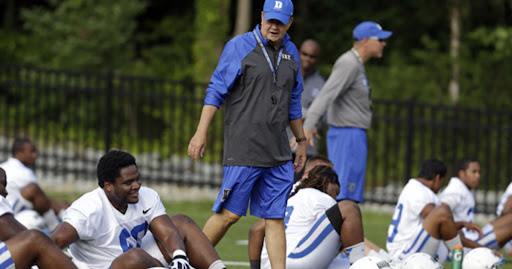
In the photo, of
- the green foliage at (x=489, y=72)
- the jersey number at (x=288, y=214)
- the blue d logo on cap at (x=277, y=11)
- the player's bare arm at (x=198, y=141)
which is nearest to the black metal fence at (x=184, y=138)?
the green foliage at (x=489, y=72)

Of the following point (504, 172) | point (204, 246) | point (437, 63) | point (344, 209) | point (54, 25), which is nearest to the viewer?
point (204, 246)

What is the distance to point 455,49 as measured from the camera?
19172 millimetres

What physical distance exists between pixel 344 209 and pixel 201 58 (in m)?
11.7

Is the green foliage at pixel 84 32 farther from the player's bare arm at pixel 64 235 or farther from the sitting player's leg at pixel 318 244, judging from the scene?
the player's bare arm at pixel 64 235

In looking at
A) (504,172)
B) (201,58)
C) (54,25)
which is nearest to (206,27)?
(201,58)

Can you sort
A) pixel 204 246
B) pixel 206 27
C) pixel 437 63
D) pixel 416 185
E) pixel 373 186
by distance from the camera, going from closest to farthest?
pixel 204 246, pixel 416 185, pixel 373 186, pixel 206 27, pixel 437 63

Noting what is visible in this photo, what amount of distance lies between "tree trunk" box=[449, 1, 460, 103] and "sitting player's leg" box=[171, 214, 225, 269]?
13215 mm

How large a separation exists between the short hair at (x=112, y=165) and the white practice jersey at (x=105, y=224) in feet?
0.30

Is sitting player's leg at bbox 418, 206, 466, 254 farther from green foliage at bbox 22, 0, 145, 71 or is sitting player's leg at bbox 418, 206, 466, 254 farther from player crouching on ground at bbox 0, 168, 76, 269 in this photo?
green foliage at bbox 22, 0, 145, 71

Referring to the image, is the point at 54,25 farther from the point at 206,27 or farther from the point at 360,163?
the point at 360,163

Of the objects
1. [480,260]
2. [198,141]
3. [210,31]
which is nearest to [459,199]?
[480,260]

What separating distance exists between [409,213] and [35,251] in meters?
3.93

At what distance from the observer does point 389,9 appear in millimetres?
21172

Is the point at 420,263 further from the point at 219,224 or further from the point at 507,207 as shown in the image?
the point at 507,207
